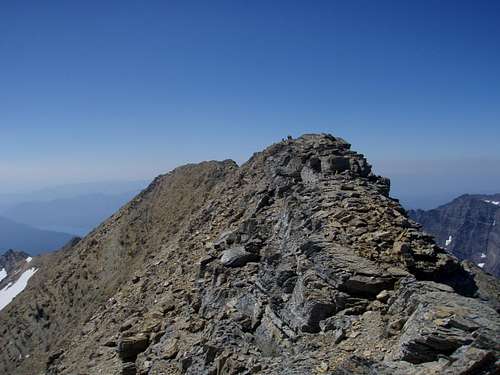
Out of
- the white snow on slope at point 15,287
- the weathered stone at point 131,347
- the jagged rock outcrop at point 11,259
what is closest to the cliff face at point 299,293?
the weathered stone at point 131,347

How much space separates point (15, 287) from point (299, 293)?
11541cm

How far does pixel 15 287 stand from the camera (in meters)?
115

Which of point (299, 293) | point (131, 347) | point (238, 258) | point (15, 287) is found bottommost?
point (15, 287)

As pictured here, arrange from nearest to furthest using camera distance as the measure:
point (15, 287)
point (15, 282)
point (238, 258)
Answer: point (238, 258) → point (15, 287) → point (15, 282)

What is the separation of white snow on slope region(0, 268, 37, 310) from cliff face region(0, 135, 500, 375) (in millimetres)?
81978

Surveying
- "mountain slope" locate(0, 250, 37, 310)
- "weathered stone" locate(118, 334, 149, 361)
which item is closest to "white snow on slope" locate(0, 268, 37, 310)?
"mountain slope" locate(0, 250, 37, 310)

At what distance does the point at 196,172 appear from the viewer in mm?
52562

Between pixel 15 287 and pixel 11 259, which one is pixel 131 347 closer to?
pixel 15 287

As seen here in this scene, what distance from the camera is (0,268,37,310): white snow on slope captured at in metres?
110

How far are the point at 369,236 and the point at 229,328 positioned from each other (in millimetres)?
6103

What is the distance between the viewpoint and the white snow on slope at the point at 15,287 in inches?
4326

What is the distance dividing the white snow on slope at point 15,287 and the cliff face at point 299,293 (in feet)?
269

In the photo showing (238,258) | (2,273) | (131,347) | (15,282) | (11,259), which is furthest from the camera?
(11,259)

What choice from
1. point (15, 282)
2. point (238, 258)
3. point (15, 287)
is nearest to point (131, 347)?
point (238, 258)
